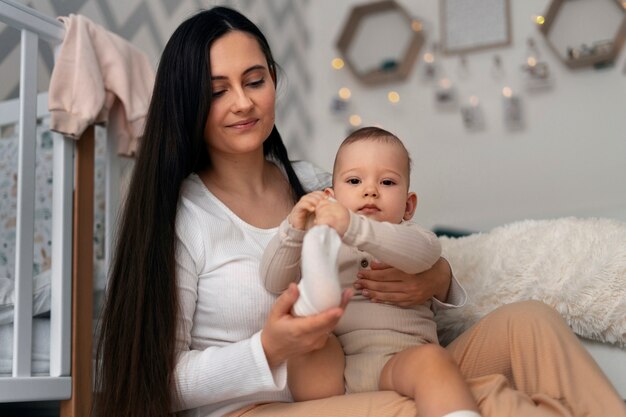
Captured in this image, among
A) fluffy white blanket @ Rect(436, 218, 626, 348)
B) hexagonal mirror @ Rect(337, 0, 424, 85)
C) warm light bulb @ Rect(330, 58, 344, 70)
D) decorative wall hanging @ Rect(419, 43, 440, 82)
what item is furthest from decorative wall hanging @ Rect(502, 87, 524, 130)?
fluffy white blanket @ Rect(436, 218, 626, 348)

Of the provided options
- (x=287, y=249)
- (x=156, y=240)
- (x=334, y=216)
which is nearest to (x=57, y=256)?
(x=156, y=240)

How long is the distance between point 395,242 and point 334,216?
0.40ft

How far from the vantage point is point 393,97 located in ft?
10.5

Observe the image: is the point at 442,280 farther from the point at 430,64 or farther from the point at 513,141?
the point at 430,64

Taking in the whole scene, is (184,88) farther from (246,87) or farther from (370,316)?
(370,316)

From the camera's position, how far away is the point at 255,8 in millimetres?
3010

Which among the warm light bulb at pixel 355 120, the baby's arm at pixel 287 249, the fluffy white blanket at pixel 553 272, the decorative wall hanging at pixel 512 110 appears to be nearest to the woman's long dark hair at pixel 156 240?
the baby's arm at pixel 287 249

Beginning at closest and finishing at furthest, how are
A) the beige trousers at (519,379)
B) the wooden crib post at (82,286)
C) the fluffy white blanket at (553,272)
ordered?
the beige trousers at (519,379) → the fluffy white blanket at (553,272) → the wooden crib post at (82,286)

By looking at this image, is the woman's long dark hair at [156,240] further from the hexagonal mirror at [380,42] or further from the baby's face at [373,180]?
the hexagonal mirror at [380,42]

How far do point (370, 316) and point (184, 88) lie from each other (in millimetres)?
481

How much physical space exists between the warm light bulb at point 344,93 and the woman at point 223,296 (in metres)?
1.93

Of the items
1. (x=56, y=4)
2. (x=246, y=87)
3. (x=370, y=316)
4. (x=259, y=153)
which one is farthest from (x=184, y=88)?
(x=56, y=4)

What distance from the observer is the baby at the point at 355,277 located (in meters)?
0.92

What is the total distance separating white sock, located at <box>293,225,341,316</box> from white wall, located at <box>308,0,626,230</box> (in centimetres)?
203
